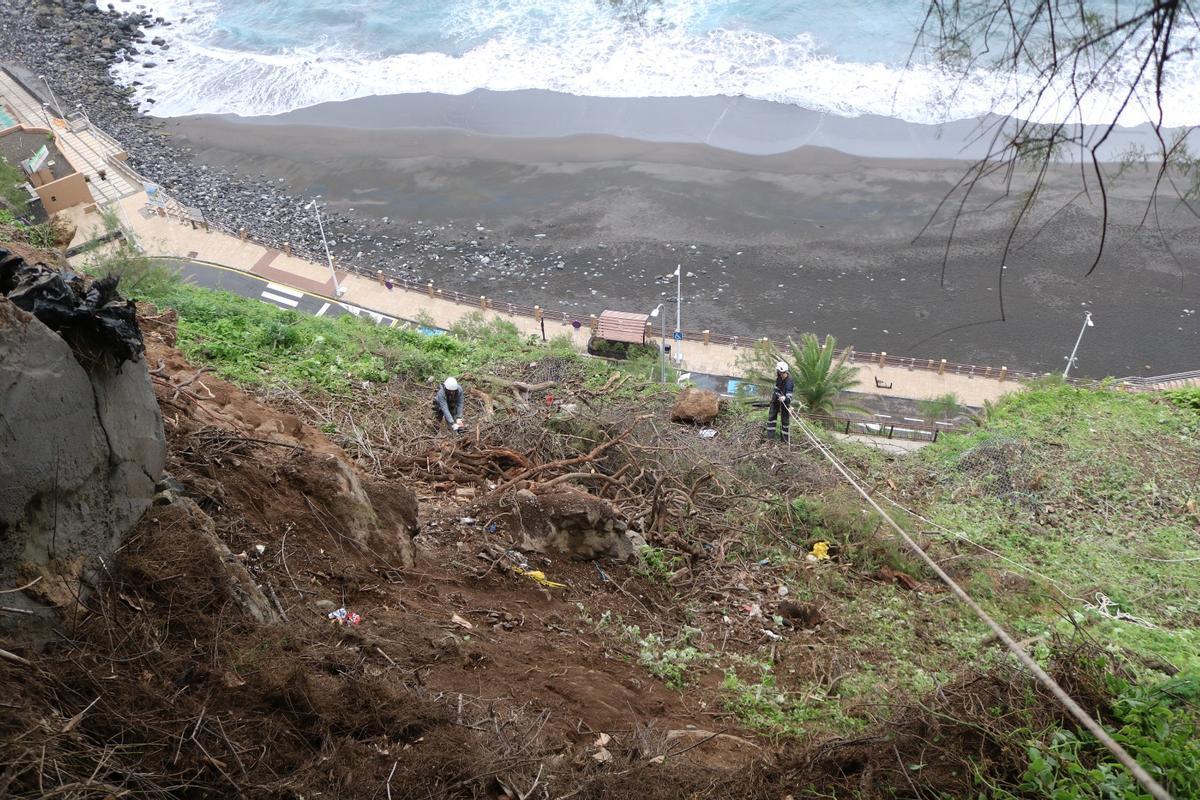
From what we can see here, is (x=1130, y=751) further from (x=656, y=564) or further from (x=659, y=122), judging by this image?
(x=659, y=122)

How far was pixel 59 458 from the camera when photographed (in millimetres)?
3924

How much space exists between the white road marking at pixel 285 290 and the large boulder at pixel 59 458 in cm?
2020

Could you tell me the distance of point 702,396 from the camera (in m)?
13.4

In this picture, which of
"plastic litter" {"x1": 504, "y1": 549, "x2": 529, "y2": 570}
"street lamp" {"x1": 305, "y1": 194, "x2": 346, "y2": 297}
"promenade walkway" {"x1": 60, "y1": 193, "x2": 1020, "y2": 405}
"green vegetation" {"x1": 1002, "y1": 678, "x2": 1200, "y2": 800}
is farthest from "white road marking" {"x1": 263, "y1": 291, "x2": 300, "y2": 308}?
"green vegetation" {"x1": 1002, "y1": 678, "x2": 1200, "y2": 800}

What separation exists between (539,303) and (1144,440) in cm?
1519

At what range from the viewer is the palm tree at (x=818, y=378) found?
16.5 metres

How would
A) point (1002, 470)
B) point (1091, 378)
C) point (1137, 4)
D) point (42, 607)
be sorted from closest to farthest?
point (1137, 4), point (42, 607), point (1002, 470), point (1091, 378)

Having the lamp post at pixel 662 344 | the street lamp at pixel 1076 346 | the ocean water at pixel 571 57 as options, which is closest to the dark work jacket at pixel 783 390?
the lamp post at pixel 662 344

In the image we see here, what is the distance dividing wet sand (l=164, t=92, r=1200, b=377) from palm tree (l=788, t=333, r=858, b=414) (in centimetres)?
499

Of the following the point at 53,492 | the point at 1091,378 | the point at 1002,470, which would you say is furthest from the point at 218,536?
the point at 1091,378

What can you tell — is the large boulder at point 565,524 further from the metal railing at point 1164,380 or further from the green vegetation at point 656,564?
the metal railing at point 1164,380

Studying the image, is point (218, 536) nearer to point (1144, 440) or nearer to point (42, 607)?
point (42, 607)

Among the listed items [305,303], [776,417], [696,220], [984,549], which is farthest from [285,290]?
[984,549]

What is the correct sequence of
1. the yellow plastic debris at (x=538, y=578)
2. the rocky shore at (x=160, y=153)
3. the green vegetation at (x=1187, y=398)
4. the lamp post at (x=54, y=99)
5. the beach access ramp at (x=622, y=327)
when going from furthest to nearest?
the lamp post at (x=54, y=99) → the rocky shore at (x=160, y=153) → the beach access ramp at (x=622, y=327) → the green vegetation at (x=1187, y=398) → the yellow plastic debris at (x=538, y=578)
